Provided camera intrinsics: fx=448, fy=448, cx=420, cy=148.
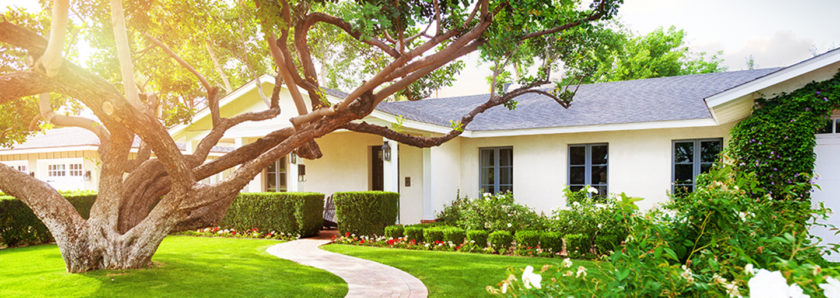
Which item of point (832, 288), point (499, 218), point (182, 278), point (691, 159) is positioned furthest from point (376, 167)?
point (832, 288)

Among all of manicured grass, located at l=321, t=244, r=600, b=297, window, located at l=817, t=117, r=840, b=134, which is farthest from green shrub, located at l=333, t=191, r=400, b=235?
window, located at l=817, t=117, r=840, b=134

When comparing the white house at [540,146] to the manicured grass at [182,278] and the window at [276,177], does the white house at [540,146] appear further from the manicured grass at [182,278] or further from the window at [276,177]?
the manicured grass at [182,278]

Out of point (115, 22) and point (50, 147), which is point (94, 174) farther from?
point (115, 22)

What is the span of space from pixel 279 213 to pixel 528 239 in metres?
5.93

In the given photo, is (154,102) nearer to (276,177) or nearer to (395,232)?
(395,232)

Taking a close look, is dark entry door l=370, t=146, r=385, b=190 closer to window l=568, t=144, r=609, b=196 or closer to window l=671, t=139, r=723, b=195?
window l=568, t=144, r=609, b=196

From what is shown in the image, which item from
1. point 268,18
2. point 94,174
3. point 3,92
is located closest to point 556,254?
point 268,18

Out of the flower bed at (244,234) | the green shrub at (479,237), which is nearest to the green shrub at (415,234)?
the green shrub at (479,237)

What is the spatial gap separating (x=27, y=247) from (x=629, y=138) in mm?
13908

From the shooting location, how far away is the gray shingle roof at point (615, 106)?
35.7ft

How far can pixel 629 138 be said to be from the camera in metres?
10.9

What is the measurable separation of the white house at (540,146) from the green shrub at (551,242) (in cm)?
355

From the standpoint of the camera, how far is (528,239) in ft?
26.9

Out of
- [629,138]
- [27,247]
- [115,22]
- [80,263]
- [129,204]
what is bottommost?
[27,247]
